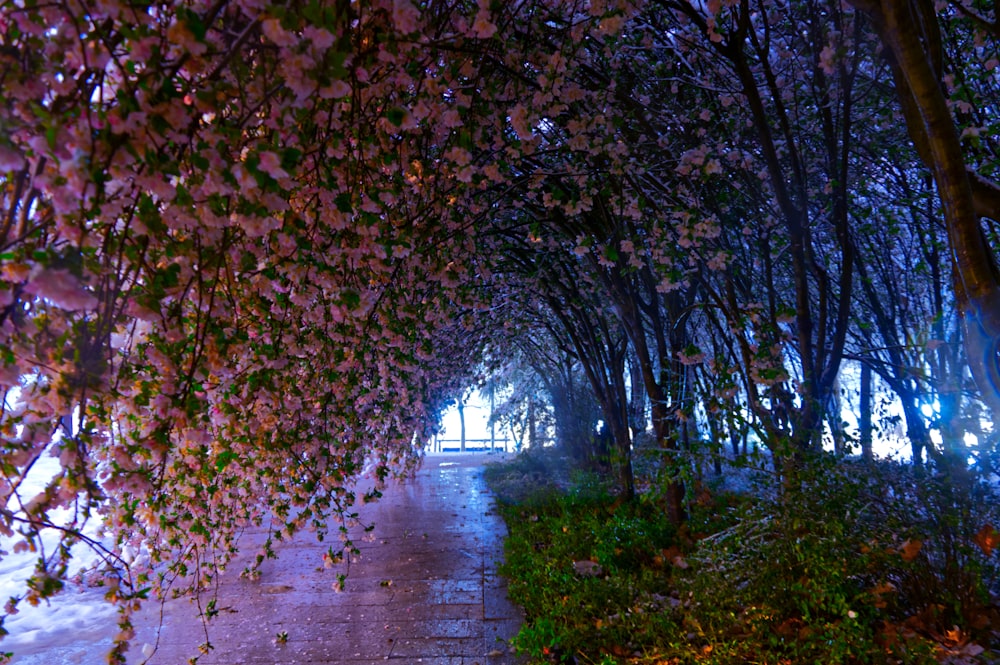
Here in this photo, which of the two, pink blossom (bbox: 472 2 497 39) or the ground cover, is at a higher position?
pink blossom (bbox: 472 2 497 39)

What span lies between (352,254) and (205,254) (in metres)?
1.05

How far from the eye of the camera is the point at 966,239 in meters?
2.90

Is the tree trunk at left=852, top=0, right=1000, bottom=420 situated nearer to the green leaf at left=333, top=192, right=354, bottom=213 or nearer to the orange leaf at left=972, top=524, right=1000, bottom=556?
the orange leaf at left=972, top=524, right=1000, bottom=556

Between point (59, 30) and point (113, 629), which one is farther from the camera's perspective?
point (113, 629)

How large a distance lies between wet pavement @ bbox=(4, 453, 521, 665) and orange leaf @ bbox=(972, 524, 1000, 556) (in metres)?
2.83

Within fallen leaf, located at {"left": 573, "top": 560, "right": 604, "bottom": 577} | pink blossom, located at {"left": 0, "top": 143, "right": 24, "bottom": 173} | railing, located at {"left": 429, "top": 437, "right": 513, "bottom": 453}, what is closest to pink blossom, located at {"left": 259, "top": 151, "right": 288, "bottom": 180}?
pink blossom, located at {"left": 0, "top": 143, "right": 24, "bottom": 173}

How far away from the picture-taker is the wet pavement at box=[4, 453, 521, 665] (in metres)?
4.79

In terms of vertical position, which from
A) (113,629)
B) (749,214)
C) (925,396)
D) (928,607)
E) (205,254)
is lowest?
→ (113,629)

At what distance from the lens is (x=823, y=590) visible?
3.53 metres

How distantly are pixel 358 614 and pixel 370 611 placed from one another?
0.37ft

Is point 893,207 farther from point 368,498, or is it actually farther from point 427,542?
point 427,542

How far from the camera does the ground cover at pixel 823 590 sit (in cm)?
342

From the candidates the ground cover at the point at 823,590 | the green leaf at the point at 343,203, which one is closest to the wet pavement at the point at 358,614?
the ground cover at the point at 823,590

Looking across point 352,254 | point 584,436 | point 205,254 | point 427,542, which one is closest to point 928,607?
point 352,254
